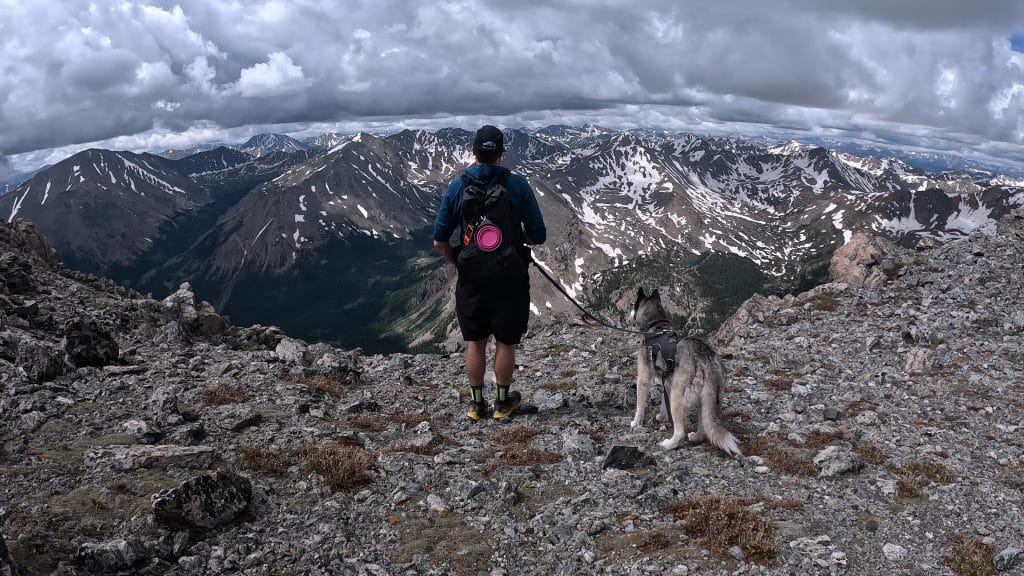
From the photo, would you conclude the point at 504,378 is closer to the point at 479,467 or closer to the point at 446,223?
the point at 479,467

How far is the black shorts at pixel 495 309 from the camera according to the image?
401 inches

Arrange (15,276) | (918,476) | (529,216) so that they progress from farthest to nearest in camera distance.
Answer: (15,276), (529,216), (918,476)

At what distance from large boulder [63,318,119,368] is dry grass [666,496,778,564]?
1458 centimetres

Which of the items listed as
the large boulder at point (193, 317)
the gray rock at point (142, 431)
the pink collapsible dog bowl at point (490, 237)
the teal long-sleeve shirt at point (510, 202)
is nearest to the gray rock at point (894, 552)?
the teal long-sleeve shirt at point (510, 202)

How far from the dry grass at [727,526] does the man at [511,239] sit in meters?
4.70

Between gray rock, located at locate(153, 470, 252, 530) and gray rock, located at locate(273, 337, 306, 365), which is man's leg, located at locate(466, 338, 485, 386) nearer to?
gray rock, located at locate(153, 470, 252, 530)

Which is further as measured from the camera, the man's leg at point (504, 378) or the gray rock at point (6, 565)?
the man's leg at point (504, 378)

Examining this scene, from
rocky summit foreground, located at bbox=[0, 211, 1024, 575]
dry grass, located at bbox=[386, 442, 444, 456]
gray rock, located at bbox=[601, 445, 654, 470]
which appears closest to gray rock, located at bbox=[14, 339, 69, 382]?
rocky summit foreground, located at bbox=[0, 211, 1024, 575]

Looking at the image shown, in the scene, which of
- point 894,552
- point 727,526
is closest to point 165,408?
point 727,526

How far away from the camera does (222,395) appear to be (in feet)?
38.6

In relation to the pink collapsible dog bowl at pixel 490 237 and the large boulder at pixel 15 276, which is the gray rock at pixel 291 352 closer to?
the pink collapsible dog bowl at pixel 490 237

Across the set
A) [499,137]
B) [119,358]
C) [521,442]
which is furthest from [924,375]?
[119,358]

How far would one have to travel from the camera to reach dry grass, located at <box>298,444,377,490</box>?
8227mm

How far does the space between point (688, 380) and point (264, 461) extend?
804cm
